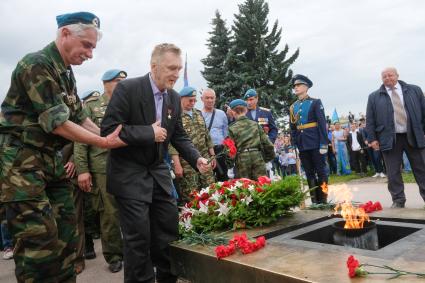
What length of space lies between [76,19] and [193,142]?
3390 mm

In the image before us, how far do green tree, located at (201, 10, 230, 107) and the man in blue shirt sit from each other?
2115cm

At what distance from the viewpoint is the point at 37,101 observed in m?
2.45

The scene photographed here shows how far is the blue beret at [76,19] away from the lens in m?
2.68

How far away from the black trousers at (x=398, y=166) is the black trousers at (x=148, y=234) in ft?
13.0

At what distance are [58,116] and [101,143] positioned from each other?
354 millimetres

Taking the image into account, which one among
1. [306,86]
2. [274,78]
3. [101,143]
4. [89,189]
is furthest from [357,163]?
[274,78]

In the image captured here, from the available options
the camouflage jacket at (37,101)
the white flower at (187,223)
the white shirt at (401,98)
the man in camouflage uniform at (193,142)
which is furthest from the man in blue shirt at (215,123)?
the camouflage jacket at (37,101)

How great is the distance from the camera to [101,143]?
8.75 ft

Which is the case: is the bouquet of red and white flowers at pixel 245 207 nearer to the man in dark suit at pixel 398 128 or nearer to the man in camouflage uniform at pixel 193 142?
the man in camouflage uniform at pixel 193 142

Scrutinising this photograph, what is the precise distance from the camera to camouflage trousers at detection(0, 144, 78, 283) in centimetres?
246

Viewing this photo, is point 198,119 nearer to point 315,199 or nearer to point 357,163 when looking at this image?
point 315,199

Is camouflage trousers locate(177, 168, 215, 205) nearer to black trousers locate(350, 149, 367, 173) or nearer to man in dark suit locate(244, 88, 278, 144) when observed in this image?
man in dark suit locate(244, 88, 278, 144)

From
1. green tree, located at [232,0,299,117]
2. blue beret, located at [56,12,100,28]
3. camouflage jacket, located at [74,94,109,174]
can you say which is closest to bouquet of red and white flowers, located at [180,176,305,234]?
camouflage jacket, located at [74,94,109,174]

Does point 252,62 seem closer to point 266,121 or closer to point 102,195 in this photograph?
point 266,121
